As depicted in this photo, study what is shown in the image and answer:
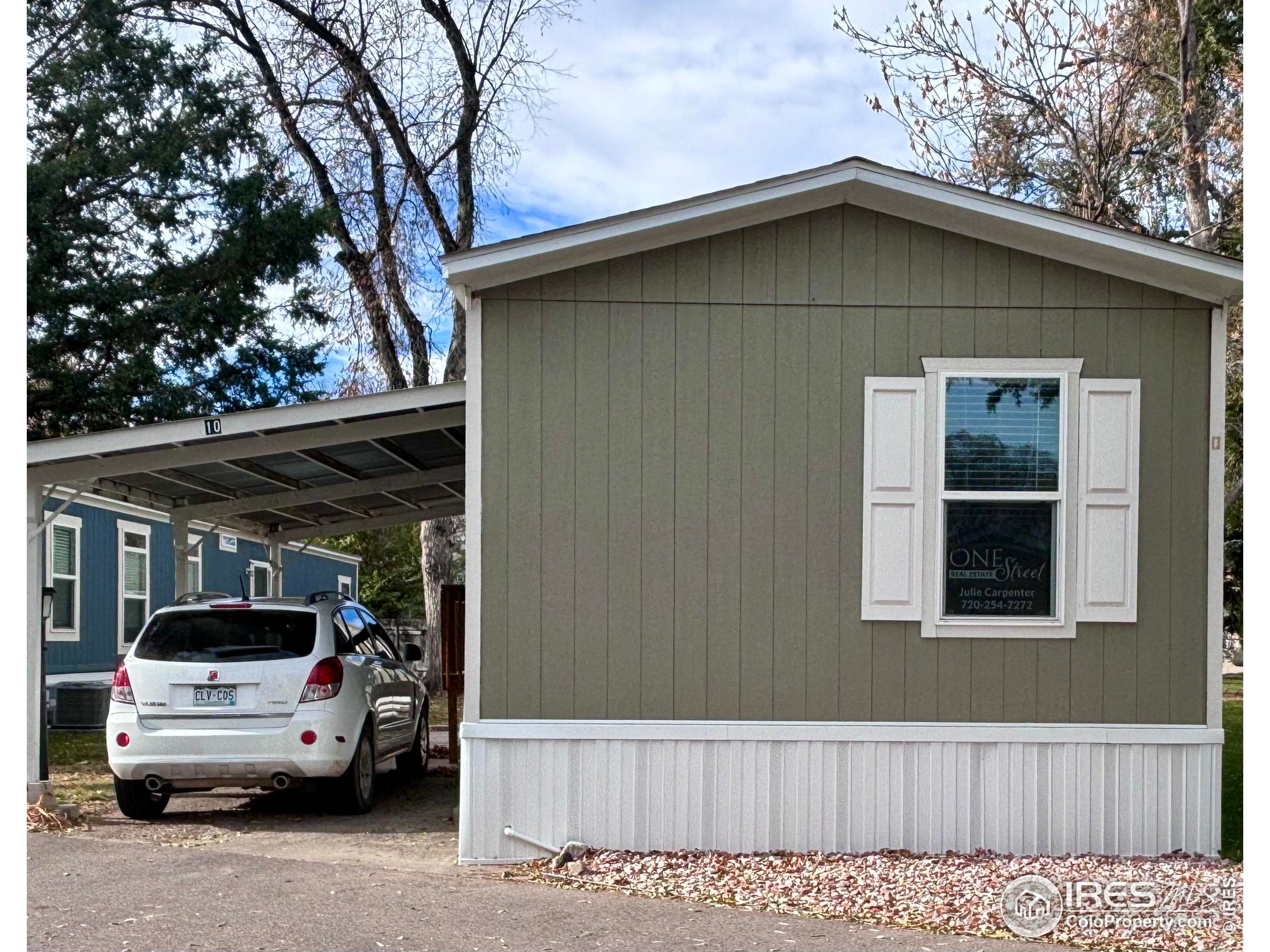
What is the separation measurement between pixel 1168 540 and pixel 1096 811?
1.74 meters

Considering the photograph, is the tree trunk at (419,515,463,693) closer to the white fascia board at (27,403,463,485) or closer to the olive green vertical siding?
the white fascia board at (27,403,463,485)

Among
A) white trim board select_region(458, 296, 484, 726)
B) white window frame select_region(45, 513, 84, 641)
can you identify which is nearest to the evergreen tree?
white window frame select_region(45, 513, 84, 641)

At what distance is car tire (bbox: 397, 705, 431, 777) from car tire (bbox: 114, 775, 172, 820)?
2.94 m

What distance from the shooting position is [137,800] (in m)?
9.13

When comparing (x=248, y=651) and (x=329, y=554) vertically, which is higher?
(x=248, y=651)

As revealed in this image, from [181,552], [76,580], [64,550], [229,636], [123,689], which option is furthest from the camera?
[76,580]

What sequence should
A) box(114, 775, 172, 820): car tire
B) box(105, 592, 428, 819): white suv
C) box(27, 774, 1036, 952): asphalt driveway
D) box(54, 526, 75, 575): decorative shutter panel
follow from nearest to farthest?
box(27, 774, 1036, 952): asphalt driveway → box(105, 592, 428, 819): white suv → box(114, 775, 172, 820): car tire → box(54, 526, 75, 575): decorative shutter panel

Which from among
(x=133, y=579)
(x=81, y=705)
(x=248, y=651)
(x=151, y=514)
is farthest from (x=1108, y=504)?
(x=133, y=579)

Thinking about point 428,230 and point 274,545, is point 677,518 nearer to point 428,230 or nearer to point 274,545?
point 274,545

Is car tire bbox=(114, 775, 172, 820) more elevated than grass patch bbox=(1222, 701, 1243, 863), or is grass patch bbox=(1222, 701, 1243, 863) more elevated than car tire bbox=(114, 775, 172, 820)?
car tire bbox=(114, 775, 172, 820)

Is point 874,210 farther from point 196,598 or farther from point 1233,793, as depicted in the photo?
point 1233,793

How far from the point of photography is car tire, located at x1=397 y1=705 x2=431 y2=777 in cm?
1202

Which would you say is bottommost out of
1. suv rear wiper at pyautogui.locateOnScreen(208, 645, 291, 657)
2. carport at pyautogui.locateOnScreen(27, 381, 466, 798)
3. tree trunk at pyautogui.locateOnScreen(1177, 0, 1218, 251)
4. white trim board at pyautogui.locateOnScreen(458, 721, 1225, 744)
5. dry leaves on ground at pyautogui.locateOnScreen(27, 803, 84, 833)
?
dry leaves on ground at pyautogui.locateOnScreen(27, 803, 84, 833)

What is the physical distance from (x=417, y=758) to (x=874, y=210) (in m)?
6.99
